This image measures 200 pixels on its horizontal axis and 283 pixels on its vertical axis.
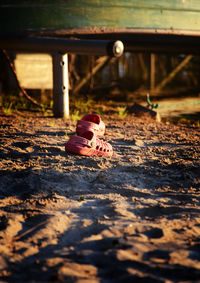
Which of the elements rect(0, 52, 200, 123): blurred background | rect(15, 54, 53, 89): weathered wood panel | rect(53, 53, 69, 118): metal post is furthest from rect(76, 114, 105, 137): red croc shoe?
rect(15, 54, 53, 89): weathered wood panel

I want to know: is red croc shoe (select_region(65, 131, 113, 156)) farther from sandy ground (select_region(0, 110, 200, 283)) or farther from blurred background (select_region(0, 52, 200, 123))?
blurred background (select_region(0, 52, 200, 123))

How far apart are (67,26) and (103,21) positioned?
0.64 meters

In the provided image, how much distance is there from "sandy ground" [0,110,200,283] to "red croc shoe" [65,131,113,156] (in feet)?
0.31

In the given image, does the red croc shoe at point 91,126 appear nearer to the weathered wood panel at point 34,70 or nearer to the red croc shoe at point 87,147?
the red croc shoe at point 87,147

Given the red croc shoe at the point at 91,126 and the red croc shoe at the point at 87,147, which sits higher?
the red croc shoe at the point at 91,126

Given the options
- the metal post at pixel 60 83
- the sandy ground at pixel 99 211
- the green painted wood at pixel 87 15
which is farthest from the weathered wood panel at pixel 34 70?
the sandy ground at pixel 99 211

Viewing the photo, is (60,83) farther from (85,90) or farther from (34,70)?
(85,90)

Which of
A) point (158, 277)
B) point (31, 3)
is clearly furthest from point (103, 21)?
point (158, 277)

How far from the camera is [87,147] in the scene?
383cm

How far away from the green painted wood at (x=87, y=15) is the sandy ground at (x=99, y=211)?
2.42 metres

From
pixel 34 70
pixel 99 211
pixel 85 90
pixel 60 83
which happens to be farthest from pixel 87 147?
pixel 85 90

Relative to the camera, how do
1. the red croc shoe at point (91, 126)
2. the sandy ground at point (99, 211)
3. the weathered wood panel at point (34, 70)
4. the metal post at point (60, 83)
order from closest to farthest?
1. the sandy ground at point (99, 211)
2. the red croc shoe at point (91, 126)
3. the metal post at point (60, 83)
4. the weathered wood panel at point (34, 70)

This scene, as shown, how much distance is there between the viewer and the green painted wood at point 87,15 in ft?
19.7

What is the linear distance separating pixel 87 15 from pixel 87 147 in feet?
10.3
